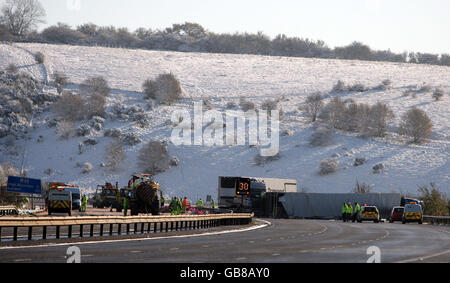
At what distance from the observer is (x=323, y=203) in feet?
227

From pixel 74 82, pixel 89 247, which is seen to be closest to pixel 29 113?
pixel 74 82

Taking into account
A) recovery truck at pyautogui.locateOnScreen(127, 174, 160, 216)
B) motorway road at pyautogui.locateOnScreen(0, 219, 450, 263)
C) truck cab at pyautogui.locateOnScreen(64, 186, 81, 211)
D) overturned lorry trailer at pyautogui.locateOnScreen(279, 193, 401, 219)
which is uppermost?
motorway road at pyautogui.locateOnScreen(0, 219, 450, 263)

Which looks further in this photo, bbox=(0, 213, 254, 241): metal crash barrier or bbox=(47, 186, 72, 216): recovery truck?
bbox=(47, 186, 72, 216): recovery truck

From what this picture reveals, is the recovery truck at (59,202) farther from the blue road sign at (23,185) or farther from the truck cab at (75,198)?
the truck cab at (75,198)

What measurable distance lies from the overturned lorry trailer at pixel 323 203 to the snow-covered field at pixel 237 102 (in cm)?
2187

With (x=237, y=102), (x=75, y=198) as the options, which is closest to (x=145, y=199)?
(x=75, y=198)

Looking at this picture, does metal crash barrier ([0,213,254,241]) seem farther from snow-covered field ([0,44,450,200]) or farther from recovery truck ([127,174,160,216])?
snow-covered field ([0,44,450,200])

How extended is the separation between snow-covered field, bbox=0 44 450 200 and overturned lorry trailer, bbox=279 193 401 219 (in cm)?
2187

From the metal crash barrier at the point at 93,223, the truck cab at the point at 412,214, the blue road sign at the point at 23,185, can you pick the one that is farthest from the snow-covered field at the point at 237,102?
the metal crash barrier at the point at 93,223

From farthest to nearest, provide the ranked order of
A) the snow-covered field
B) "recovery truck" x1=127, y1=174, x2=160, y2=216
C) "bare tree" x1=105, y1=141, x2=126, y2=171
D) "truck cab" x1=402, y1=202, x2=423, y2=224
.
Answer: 1. "bare tree" x1=105, y1=141, x2=126, y2=171
2. the snow-covered field
3. "truck cab" x1=402, y1=202, x2=423, y2=224
4. "recovery truck" x1=127, y1=174, x2=160, y2=216

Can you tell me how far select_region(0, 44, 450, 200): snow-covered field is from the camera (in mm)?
95625

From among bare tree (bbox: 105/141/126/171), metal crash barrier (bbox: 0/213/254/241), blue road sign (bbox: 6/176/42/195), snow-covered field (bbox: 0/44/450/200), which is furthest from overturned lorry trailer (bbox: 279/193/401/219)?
bare tree (bbox: 105/141/126/171)

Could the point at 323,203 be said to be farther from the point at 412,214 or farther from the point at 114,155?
the point at 114,155

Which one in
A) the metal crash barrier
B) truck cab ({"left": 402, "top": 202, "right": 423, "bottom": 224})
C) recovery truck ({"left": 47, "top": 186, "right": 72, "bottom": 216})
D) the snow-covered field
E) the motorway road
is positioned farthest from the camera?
the snow-covered field
